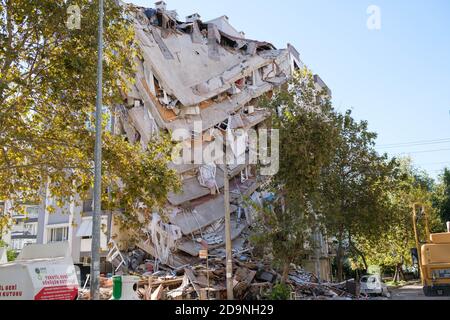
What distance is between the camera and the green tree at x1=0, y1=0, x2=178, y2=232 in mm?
12469

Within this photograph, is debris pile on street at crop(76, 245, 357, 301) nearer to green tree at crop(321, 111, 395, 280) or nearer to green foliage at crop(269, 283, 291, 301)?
green foliage at crop(269, 283, 291, 301)

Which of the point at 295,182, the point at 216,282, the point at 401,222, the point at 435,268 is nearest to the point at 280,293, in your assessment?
the point at 216,282

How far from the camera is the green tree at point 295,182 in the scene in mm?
19578

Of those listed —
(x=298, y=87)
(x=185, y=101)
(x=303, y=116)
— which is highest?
(x=185, y=101)

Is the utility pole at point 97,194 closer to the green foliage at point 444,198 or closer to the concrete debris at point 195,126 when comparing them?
the concrete debris at point 195,126

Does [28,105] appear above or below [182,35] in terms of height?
below

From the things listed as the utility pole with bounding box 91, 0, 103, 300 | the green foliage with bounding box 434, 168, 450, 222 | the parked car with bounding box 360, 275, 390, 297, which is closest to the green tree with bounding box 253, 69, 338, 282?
the utility pole with bounding box 91, 0, 103, 300

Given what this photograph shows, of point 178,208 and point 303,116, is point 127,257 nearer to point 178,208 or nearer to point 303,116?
point 178,208

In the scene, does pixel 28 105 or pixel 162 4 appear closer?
pixel 28 105

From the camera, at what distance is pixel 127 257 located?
1059 inches
